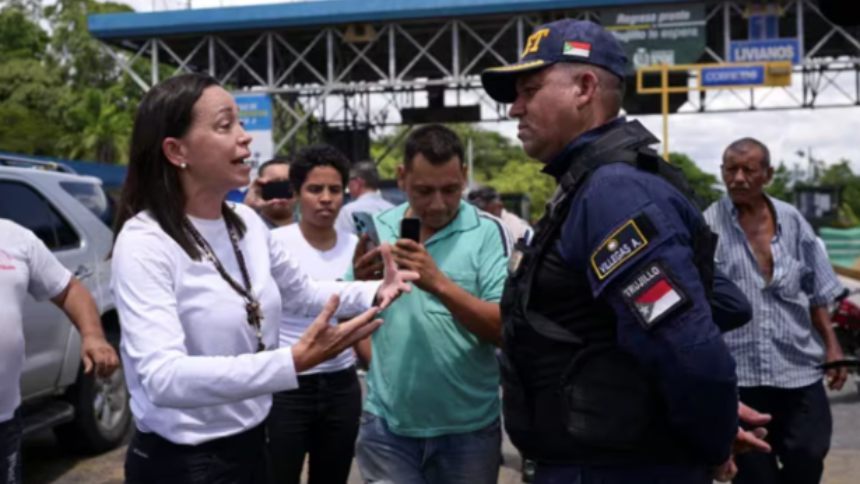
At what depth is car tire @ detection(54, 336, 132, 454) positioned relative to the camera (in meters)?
6.88

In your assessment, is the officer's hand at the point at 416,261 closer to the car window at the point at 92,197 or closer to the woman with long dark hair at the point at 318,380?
the woman with long dark hair at the point at 318,380

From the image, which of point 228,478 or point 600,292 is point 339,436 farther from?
point 600,292

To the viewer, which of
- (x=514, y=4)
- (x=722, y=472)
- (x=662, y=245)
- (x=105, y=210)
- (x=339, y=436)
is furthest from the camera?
(x=514, y=4)

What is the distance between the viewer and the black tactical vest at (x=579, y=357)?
2404mm

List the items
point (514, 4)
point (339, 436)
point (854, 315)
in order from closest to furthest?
point (339, 436), point (854, 315), point (514, 4)

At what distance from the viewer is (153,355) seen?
241cm

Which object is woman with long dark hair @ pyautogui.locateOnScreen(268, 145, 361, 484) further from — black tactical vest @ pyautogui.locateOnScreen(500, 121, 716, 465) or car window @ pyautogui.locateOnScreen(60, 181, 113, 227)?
car window @ pyautogui.locateOnScreen(60, 181, 113, 227)

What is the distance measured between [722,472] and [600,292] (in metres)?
0.73

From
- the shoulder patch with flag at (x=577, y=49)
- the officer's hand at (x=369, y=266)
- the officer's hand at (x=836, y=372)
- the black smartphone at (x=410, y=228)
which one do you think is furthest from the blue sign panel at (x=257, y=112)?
the shoulder patch with flag at (x=577, y=49)

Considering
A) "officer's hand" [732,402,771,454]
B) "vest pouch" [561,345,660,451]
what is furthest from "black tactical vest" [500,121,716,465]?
"officer's hand" [732,402,771,454]

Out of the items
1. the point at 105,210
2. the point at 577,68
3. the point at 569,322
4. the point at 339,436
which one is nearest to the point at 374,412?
the point at 339,436

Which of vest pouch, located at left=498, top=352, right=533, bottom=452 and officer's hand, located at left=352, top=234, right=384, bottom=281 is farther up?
officer's hand, located at left=352, top=234, right=384, bottom=281

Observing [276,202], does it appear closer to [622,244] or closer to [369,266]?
[369,266]

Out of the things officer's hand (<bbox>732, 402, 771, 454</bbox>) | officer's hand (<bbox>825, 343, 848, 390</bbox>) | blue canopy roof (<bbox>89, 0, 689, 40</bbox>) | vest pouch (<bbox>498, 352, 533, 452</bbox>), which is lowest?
officer's hand (<bbox>825, 343, 848, 390</bbox>)
